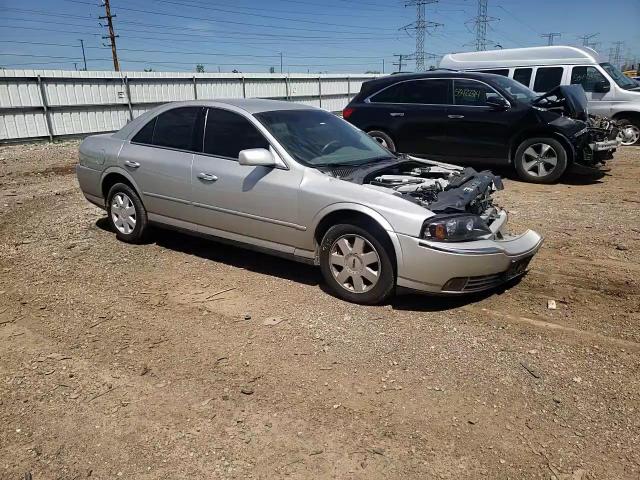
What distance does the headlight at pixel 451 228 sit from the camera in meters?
3.72

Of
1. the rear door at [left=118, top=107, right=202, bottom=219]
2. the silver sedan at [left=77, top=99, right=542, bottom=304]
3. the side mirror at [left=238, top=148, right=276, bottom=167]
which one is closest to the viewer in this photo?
the silver sedan at [left=77, top=99, right=542, bottom=304]

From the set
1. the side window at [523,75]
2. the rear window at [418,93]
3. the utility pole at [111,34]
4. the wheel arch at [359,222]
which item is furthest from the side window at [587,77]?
the utility pole at [111,34]

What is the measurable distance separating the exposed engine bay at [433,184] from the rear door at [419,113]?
4458 millimetres

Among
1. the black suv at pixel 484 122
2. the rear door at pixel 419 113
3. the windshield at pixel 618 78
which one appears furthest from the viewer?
the windshield at pixel 618 78

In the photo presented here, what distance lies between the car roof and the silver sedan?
9.10m

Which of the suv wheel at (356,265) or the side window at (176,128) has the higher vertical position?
the side window at (176,128)

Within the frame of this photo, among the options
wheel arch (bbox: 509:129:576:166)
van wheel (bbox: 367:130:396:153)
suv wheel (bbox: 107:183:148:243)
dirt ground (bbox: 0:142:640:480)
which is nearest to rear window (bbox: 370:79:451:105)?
van wheel (bbox: 367:130:396:153)

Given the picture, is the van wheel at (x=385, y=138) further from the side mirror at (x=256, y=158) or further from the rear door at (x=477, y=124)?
the side mirror at (x=256, y=158)

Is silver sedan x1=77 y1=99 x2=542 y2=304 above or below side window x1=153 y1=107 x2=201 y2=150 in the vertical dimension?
below

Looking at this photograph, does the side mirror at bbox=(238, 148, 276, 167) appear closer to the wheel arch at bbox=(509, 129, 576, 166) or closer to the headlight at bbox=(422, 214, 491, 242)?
the headlight at bbox=(422, 214, 491, 242)

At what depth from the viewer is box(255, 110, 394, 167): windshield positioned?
179 inches

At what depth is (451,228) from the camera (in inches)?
148

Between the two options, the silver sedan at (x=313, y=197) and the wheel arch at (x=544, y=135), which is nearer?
the silver sedan at (x=313, y=197)

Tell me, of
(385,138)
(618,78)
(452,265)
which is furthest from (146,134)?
(618,78)
